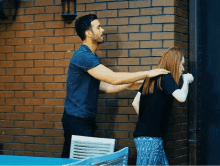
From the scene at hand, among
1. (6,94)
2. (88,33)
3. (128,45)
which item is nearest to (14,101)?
(6,94)

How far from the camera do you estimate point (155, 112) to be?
3.08m

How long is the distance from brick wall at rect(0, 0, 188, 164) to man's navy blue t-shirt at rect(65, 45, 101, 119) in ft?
2.25

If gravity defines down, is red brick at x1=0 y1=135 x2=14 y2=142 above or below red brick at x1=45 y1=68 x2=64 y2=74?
below

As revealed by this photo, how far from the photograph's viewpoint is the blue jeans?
305cm

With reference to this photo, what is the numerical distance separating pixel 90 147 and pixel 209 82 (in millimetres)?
1934

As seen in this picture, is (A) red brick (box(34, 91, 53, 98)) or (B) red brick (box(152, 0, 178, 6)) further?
(A) red brick (box(34, 91, 53, 98))

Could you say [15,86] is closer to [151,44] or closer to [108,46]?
[108,46]

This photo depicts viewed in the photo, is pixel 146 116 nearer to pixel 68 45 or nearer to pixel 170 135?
pixel 170 135

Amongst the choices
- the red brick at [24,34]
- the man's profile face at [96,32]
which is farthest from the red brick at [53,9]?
the man's profile face at [96,32]

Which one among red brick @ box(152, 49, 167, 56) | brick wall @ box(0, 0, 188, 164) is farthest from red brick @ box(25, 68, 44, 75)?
red brick @ box(152, 49, 167, 56)

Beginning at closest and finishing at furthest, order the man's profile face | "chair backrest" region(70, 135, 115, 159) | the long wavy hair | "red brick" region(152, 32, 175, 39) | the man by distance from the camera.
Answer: "chair backrest" region(70, 135, 115, 159) < the long wavy hair < the man < the man's profile face < "red brick" region(152, 32, 175, 39)

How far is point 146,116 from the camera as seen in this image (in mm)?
Result: 3111

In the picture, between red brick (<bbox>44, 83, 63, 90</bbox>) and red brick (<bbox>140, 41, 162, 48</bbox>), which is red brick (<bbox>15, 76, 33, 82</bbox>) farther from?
red brick (<bbox>140, 41, 162, 48</bbox>)

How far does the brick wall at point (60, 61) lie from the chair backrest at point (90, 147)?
4.11 feet
